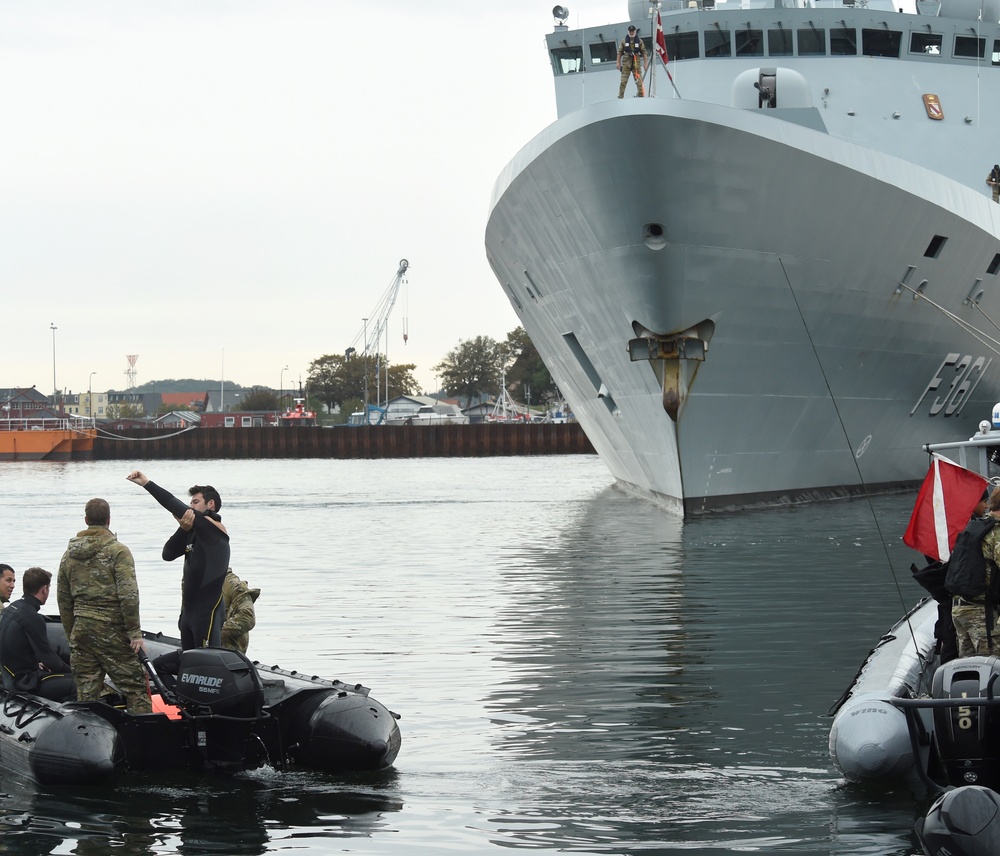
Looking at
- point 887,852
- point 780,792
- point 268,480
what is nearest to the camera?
point 887,852

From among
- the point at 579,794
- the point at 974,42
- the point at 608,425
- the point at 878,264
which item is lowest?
the point at 579,794

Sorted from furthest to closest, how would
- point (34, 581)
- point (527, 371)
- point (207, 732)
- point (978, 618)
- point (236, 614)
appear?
point (527, 371)
point (236, 614)
point (34, 581)
point (207, 732)
point (978, 618)

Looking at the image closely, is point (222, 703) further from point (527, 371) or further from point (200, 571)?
point (527, 371)

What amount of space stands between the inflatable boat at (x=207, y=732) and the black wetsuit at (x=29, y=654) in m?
0.44

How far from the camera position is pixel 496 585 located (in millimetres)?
19703

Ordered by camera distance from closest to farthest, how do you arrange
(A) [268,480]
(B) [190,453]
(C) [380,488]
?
(C) [380,488], (A) [268,480], (B) [190,453]

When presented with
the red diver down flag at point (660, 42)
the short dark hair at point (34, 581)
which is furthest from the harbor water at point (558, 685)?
the red diver down flag at point (660, 42)

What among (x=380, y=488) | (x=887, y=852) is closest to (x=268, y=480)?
(x=380, y=488)

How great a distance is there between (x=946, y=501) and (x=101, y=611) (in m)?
5.97

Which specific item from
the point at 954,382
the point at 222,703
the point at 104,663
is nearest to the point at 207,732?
the point at 222,703

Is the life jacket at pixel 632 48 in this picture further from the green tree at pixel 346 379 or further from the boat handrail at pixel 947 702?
the green tree at pixel 346 379

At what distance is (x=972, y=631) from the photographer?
28.2ft

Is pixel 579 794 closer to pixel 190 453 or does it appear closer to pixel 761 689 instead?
pixel 761 689

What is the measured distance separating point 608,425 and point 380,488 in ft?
64.7
